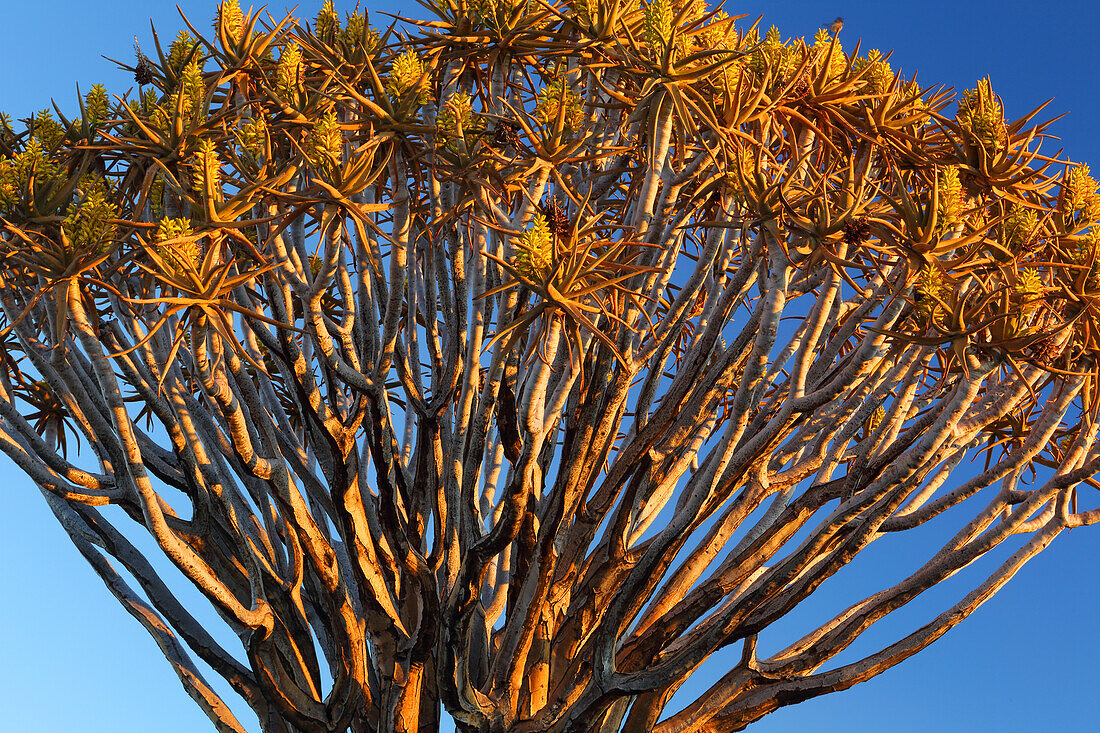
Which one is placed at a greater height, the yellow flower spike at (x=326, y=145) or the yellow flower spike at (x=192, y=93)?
the yellow flower spike at (x=192, y=93)

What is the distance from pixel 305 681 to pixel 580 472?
255cm

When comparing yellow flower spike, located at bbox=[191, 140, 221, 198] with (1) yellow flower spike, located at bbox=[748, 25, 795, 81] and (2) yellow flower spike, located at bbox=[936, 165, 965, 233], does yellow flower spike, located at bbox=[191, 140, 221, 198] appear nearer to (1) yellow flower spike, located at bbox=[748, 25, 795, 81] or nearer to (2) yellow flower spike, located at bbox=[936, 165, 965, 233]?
(1) yellow flower spike, located at bbox=[748, 25, 795, 81]

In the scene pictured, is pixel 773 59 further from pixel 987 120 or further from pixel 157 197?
pixel 157 197

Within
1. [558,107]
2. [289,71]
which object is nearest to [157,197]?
[289,71]

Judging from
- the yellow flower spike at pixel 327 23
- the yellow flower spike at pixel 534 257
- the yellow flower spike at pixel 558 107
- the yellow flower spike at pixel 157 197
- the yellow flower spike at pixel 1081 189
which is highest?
the yellow flower spike at pixel 327 23

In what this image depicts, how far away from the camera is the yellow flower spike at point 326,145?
5.74 m

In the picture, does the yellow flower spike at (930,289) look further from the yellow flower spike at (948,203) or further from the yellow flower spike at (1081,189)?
the yellow flower spike at (1081,189)

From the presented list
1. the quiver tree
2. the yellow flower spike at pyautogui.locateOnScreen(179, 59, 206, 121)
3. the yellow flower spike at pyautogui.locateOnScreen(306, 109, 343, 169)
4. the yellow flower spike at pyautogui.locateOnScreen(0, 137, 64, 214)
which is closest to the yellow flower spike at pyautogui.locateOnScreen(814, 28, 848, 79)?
the quiver tree

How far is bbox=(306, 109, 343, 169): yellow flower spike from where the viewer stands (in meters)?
5.74

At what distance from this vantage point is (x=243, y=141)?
6.12 metres

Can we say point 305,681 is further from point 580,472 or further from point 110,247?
point 110,247

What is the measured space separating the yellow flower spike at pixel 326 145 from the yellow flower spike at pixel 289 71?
66cm

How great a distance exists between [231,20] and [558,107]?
8.36 feet

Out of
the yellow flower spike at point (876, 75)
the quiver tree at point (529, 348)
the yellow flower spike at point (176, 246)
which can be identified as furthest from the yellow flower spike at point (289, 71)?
the yellow flower spike at point (876, 75)
